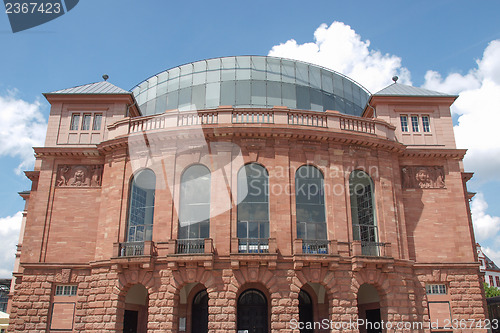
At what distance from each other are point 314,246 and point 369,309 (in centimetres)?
595

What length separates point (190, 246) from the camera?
2267 centimetres

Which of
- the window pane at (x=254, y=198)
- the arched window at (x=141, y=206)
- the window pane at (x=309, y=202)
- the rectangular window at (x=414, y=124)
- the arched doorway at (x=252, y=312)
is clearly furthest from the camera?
the rectangular window at (x=414, y=124)

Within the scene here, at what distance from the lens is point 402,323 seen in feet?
73.8

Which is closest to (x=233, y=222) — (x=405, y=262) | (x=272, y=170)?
(x=272, y=170)

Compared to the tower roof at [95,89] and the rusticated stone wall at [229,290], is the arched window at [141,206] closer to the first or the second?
the rusticated stone wall at [229,290]

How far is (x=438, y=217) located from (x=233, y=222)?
41.9 feet

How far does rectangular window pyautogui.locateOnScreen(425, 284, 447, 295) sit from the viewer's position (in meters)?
24.3

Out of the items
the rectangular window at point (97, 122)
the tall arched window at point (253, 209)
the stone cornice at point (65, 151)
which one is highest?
the rectangular window at point (97, 122)

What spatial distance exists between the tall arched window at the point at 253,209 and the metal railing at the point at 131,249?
5379 mm

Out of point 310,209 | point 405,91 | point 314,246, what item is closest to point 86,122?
point 310,209

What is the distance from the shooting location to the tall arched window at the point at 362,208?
24.4m

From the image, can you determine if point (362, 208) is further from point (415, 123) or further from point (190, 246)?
point (190, 246)

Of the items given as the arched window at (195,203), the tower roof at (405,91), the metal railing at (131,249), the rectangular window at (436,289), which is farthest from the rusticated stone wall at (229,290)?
the tower roof at (405,91)

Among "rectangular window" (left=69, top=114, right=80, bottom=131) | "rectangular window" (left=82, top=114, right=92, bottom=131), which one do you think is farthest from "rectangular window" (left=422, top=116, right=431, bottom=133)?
"rectangular window" (left=69, top=114, right=80, bottom=131)
